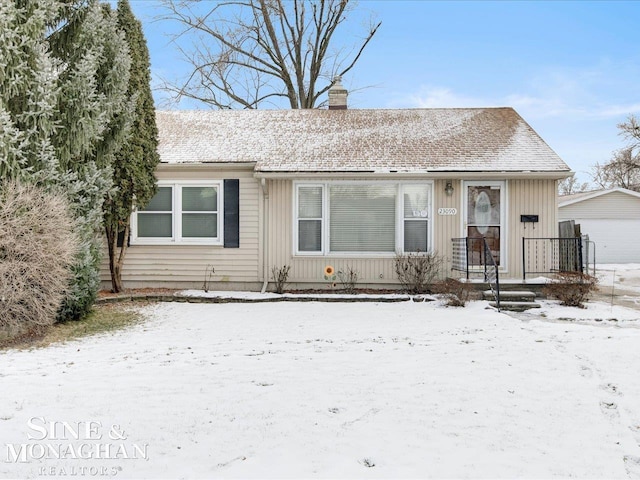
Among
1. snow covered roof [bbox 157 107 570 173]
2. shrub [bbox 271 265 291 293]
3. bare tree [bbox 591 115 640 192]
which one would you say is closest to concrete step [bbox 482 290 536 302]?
snow covered roof [bbox 157 107 570 173]

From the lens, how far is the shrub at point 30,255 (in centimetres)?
540

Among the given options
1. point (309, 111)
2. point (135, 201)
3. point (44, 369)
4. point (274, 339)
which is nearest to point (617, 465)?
point (274, 339)

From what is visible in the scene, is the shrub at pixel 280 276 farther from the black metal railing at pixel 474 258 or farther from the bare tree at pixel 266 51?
the bare tree at pixel 266 51

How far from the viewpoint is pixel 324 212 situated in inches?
375

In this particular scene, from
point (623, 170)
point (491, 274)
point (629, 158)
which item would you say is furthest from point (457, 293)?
point (623, 170)

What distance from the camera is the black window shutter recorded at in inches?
375

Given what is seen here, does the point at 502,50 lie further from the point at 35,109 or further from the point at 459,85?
the point at 35,109

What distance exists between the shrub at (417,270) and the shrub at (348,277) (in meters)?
0.93

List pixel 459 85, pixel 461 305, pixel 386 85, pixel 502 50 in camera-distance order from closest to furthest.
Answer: pixel 461 305 < pixel 502 50 < pixel 459 85 < pixel 386 85

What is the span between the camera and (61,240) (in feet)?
19.0

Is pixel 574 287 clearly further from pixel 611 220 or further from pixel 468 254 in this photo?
pixel 611 220

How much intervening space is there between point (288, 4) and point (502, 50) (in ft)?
32.9

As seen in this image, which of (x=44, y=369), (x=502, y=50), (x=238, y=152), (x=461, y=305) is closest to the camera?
(x=44, y=369)

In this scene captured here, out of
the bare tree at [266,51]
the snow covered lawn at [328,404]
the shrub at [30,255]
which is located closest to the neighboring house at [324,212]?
the snow covered lawn at [328,404]
